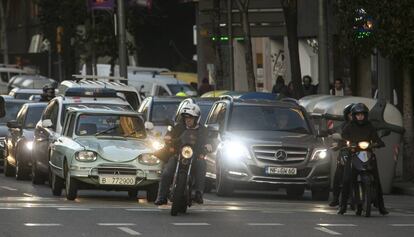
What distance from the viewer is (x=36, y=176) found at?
26.6 meters

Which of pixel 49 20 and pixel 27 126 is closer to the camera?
pixel 27 126

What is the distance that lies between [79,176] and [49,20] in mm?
42155

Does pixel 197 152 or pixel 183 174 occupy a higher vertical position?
pixel 197 152

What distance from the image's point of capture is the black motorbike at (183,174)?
18.9 meters

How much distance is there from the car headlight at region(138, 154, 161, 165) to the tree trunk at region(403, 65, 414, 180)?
7.70 meters

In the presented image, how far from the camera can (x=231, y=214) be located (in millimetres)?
19375

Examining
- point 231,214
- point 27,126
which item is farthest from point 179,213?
point 27,126

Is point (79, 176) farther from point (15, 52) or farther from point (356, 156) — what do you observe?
point (15, 52)

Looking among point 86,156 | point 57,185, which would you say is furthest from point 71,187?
point 57,185

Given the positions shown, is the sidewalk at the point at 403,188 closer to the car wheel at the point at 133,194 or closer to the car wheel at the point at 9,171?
the car wheel at the point at 133,194

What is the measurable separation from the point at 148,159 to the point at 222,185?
2568 mm

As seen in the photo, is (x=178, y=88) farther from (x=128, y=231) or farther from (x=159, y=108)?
Answer: (x=128, y=231)

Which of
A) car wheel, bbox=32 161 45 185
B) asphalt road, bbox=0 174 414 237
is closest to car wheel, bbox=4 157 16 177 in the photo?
car wheel, bbox=32 161 45 185

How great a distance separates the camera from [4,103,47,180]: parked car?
2866 cm
